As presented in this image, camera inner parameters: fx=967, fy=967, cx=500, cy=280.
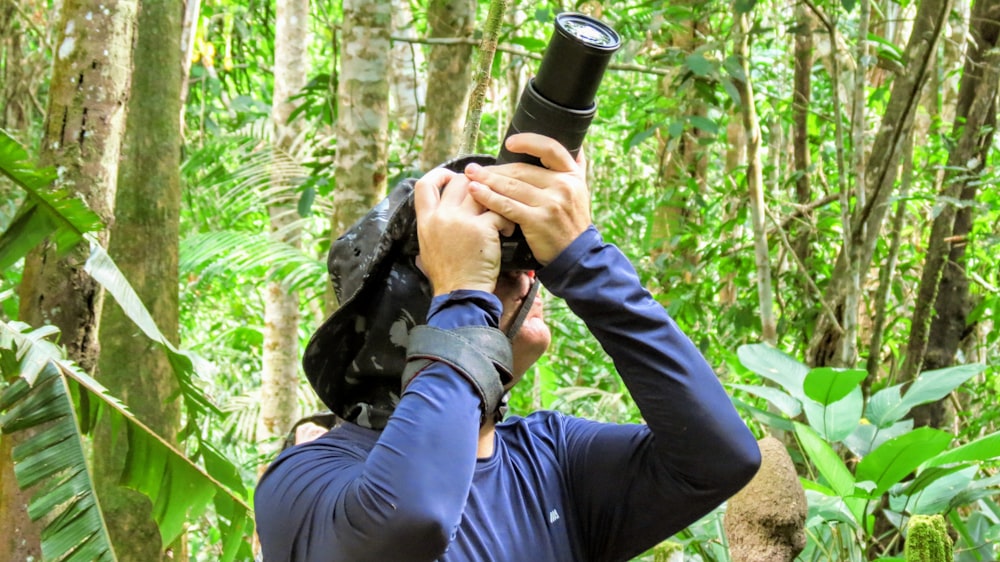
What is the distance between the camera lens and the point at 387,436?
1065 millimetres

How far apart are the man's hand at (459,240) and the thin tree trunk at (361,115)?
1918 mm

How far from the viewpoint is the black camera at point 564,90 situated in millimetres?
1119

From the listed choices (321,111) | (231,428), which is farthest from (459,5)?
(231,428)

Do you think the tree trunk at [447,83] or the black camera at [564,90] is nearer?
the black camera at [564,90]

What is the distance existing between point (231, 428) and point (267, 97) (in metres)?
3.40

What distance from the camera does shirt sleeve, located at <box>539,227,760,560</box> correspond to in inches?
46.4

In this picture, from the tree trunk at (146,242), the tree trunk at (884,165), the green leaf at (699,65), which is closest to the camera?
the tree trunk at (146,242)

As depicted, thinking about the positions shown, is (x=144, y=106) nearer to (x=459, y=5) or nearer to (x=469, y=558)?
(x=459, y=5)

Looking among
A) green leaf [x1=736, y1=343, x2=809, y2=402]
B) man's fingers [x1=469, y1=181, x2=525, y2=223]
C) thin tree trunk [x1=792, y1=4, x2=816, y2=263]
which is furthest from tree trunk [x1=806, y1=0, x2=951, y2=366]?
man's fingers [x1=469, y1=181, x2=525, y2=223]

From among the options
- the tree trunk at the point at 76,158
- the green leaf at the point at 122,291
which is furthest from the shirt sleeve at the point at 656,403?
the tree trunk at the point at 76,158

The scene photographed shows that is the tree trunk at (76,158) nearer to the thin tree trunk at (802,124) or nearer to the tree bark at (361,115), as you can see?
the tree bark at (361,115)

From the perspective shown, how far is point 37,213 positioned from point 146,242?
2.59 ft

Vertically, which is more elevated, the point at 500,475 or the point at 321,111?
the point at 500,475

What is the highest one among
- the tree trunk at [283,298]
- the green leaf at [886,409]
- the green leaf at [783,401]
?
the green leaf at [886,409]
